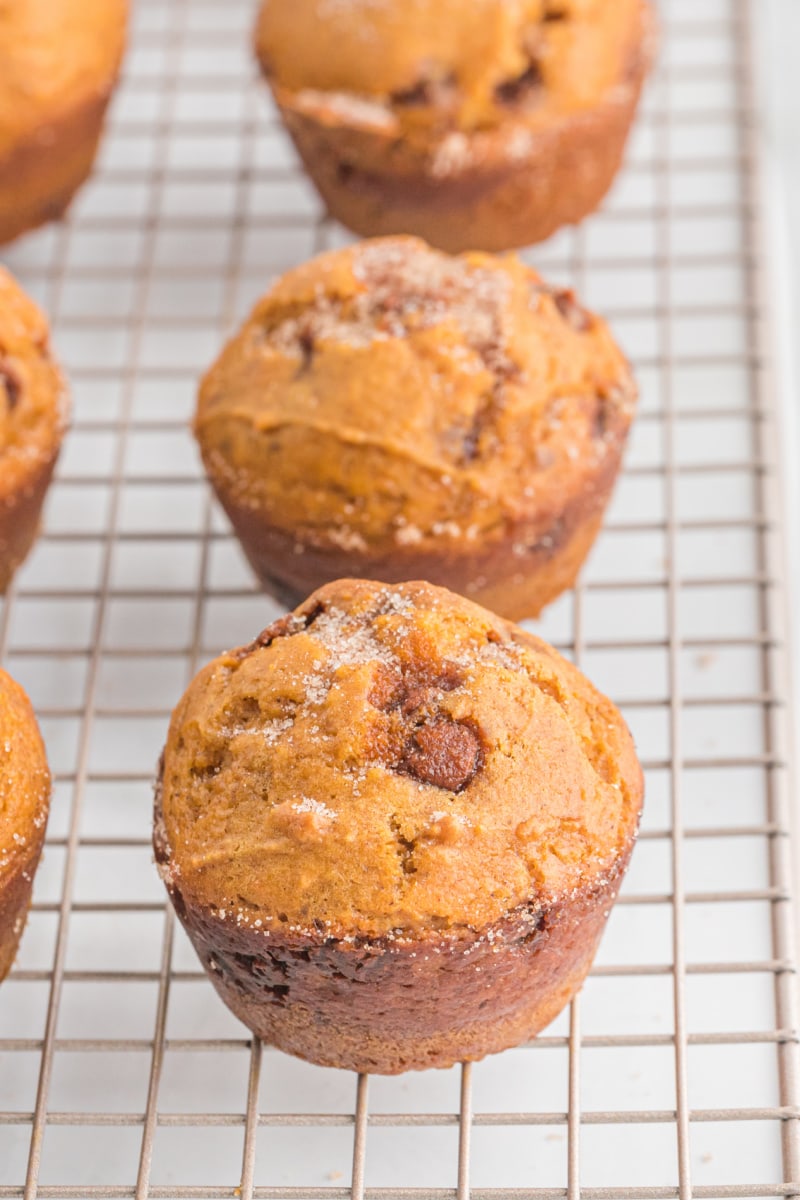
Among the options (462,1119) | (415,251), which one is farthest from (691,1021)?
(415,251)

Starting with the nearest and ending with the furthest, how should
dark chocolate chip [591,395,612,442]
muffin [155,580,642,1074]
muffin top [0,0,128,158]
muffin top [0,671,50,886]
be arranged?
muffin [155,580,642,1074] < muffin top [0,671,50,886] < dark chocolate chip [591,395,612,442] < muffin top [0,0,128,158]

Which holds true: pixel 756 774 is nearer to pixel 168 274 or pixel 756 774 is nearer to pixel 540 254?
pixel 540 254

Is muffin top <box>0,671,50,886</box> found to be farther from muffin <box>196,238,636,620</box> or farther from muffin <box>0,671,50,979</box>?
muffin <box>196,238,636,620</box>

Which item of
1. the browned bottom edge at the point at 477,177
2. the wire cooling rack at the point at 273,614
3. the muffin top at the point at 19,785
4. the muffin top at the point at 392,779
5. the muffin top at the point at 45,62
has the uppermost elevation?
the muffin top at the point at 45,62

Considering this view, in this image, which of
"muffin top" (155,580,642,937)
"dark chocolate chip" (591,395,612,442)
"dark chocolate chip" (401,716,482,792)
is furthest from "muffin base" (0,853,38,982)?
"dark chocolate chip" (591,395,612,442)

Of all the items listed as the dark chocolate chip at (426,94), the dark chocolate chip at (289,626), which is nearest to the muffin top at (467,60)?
the dark chocolate chip at (426,94)

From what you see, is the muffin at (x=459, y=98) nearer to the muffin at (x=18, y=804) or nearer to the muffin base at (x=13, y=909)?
the muffin at (x=18, y=804)
